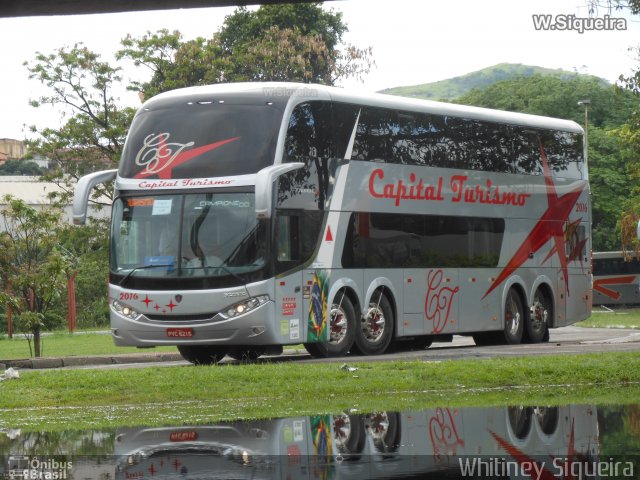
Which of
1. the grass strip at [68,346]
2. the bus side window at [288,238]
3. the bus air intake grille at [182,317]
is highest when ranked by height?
the bus side window at [288,238]

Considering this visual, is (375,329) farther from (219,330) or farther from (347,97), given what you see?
(347,97)

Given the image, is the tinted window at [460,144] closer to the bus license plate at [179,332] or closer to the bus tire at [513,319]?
the bus tire at [513,319]

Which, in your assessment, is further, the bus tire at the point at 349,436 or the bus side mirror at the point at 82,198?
the bus side mirror at the point at 82,198

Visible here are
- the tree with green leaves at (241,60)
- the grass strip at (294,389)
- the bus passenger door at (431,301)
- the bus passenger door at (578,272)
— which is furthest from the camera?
the tree with green leaves at (241,60)

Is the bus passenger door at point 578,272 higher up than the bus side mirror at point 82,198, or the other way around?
the bus side mirror at point 82,198

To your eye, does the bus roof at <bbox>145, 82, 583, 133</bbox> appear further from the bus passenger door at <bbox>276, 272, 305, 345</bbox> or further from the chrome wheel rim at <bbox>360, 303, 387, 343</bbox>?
the chrome wheel rim at <bbox>360, 303, 387, 343</bbox>

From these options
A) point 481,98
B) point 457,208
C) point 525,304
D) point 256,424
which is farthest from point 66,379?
point 481,98

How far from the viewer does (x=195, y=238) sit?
20156mm

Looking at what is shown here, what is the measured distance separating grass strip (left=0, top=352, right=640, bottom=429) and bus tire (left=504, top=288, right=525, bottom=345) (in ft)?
29.1

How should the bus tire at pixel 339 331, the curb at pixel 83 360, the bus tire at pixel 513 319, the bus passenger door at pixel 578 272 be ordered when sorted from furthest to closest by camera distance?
the bus passenger door at pixel 578 272
the bus tire at pixel 513 319
the curb at pixel 83 360
the bus tire at pixel 339 331

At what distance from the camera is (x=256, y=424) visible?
38.2 ft

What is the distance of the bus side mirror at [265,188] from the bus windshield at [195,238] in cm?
54

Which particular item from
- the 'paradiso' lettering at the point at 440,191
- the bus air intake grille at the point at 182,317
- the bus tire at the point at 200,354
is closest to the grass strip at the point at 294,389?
the bus air intake grille at the point at 182,317

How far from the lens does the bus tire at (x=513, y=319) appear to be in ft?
86.7
